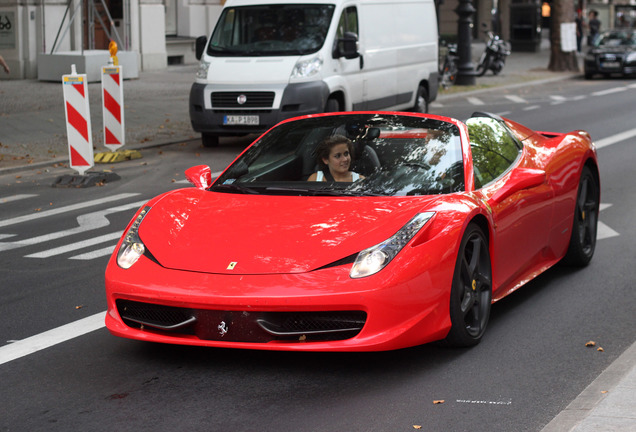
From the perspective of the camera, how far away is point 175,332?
537 cm

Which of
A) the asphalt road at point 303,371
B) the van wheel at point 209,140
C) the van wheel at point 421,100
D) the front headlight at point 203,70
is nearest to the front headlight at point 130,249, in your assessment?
the asphalt road at point 303,371

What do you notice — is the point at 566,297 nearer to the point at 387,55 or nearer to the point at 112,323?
the point at 112,323

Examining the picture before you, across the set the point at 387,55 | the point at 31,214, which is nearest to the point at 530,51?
the point at 387,55

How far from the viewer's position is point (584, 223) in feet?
26.2

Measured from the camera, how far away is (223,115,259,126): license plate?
15.8m

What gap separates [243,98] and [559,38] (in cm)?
2232

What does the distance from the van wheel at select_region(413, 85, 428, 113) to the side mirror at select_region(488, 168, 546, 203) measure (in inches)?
510

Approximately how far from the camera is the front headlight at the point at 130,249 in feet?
18.3

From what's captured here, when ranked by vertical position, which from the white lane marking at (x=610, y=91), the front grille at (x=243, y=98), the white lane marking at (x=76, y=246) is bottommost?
the white lane marking at (x=76, y=246)

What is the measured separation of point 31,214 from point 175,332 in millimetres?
5755

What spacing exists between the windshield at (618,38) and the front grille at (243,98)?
65.5ft

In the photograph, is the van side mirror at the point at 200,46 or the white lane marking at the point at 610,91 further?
the white lane marking at the point at 610,91

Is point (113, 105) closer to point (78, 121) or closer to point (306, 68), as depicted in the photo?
A: point (78, 121)

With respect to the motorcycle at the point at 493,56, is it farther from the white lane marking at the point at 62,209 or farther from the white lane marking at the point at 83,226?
the white lane marking at the point at 83,226
